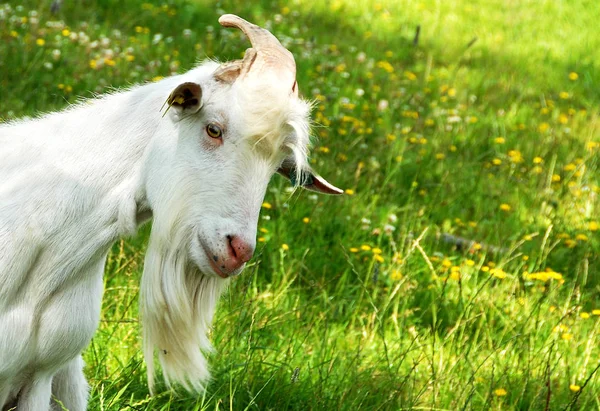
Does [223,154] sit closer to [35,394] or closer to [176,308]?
[176,308]

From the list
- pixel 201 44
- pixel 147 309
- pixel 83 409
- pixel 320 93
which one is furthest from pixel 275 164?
pixel 201 44

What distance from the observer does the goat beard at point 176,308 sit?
2.48 meters

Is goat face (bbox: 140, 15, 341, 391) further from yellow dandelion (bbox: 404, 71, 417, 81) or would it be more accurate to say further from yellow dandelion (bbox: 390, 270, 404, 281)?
yellow dandelion (bbox: 404, 71, 417, 81)

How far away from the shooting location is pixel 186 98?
2.34 m

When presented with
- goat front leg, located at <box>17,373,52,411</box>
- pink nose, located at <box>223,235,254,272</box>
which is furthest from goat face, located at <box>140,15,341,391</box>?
goat front leg, located at <box>17,373,52,411</box>

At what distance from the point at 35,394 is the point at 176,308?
478 millimetres

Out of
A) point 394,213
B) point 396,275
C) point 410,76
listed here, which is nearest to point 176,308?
point 396,275

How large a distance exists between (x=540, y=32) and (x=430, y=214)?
4.99 m

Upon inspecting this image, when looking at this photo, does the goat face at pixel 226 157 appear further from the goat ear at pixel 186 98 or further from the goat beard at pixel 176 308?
the goat beard at pixel 176 308

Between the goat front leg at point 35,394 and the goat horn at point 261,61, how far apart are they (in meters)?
1.01

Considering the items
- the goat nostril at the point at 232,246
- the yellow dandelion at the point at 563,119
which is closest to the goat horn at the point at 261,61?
the goat nostril at the point at 232,246

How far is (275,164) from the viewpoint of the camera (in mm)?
2400

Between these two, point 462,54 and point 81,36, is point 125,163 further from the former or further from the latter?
point 462,54

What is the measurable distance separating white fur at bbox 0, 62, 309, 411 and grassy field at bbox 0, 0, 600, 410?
38 cm
